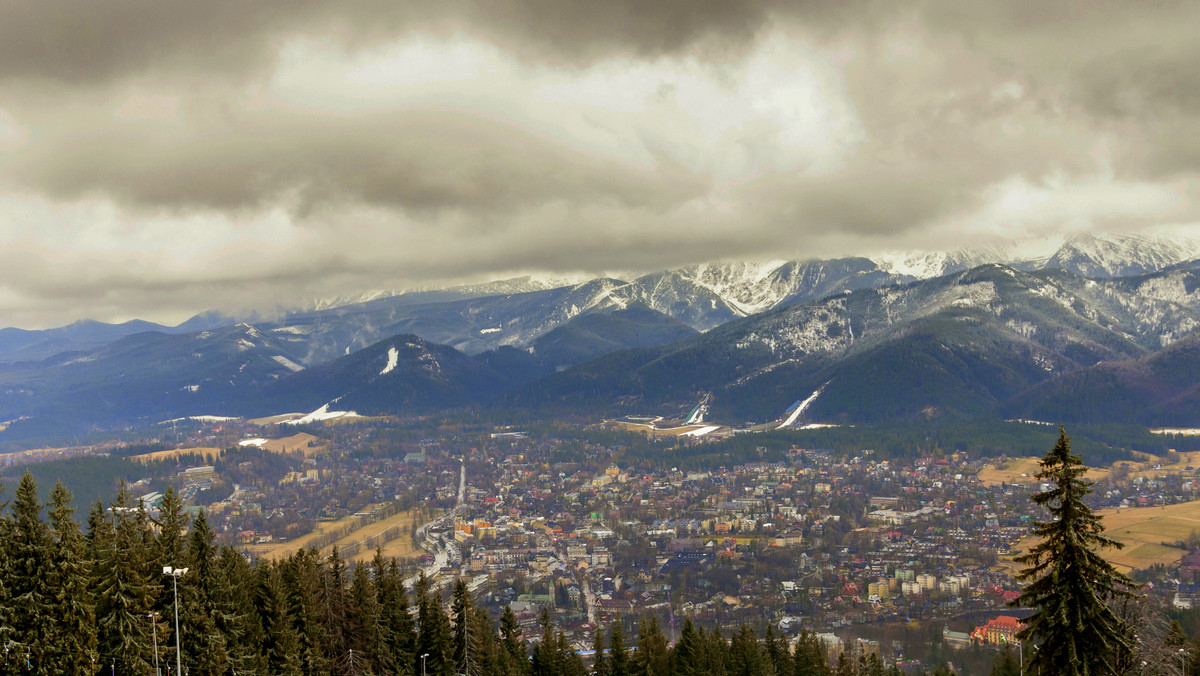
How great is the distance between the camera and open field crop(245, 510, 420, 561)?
136913mm

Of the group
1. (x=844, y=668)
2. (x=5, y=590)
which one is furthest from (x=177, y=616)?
(x=844, y=668)

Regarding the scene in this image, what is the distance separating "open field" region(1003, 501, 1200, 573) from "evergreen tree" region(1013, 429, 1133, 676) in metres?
93.6

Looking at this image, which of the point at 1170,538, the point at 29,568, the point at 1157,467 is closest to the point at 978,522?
the point at 1170,538

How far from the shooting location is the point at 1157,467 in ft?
600

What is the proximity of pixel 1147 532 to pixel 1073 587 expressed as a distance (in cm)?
12435

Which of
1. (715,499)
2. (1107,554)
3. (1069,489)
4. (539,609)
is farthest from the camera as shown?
(715,499)

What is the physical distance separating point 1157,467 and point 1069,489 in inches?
7620

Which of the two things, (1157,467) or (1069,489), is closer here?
(1069,489)

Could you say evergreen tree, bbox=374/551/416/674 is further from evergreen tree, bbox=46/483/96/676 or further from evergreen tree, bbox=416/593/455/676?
evergreen tree, bbox=46/483/96/676

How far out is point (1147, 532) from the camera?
4951 inches

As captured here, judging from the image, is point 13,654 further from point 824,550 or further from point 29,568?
point 824,550

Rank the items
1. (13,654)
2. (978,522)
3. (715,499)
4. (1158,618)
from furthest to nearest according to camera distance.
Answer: (715,499), (978,522), (13,654), (1158,618)

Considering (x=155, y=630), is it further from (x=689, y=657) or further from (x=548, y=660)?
(x=689, y=657)

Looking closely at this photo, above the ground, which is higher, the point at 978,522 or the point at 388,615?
the point at 388,615
